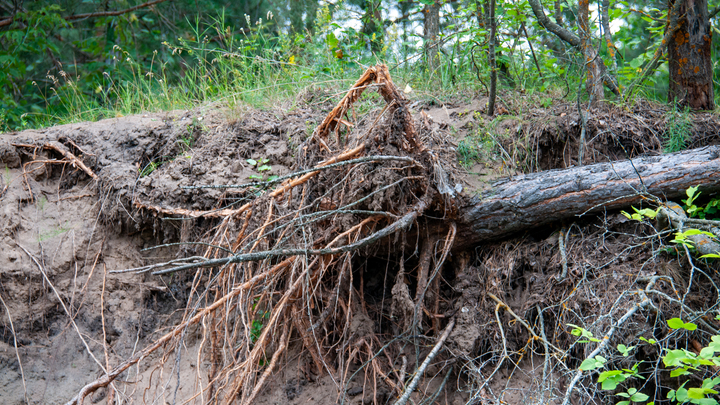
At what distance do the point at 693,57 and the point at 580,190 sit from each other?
199 cm

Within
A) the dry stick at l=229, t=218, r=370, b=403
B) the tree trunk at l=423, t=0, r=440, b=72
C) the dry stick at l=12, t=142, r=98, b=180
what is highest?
the tree trunk at l=423, t=0, r=440, b=72

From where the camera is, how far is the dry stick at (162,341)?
2006 millimetres

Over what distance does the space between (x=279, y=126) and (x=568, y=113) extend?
2.24 meters

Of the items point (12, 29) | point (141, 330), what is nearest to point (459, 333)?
point (141, 330)

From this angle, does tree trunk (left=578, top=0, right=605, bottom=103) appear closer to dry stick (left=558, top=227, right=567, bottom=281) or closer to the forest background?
the forest background

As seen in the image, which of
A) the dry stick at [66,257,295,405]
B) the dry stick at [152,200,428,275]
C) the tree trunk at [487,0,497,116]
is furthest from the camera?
the tree trunk at [487,0,497,116]

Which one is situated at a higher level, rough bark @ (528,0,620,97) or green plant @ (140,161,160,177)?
rough bark @ (528,0,620,97)

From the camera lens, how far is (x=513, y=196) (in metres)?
2.65

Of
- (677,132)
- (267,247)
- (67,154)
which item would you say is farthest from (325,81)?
(677,132)

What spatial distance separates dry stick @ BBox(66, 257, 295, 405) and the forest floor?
0.11 metres

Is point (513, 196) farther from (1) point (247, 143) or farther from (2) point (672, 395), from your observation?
(1) point (247, 143)

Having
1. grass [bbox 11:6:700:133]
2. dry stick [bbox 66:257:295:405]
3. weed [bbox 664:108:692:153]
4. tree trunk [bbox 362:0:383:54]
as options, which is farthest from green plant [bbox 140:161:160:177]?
weed [bbox 664:108:692:153]

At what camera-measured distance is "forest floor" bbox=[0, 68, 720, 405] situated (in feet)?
8.21

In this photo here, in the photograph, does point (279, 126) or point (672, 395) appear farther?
point (279, 126)
